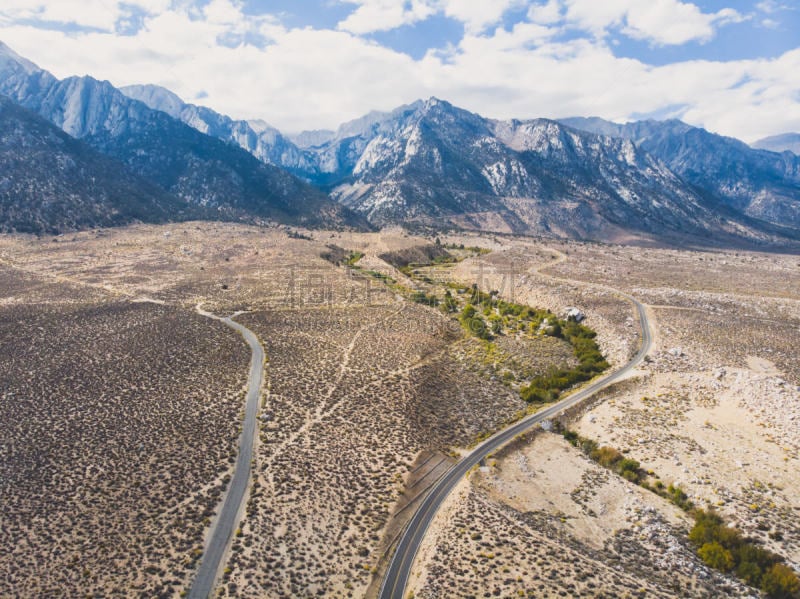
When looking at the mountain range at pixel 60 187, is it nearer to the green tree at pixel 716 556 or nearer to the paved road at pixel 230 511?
the paved road at pixel 230 511

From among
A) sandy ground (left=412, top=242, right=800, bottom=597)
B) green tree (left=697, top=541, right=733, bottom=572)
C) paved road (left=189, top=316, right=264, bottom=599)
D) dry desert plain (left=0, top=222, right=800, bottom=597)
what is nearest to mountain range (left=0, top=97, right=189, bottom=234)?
dry desert plain (left=0, top=222, right=800, bottom=597)

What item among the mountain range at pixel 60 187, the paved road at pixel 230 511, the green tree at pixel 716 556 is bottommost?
the paved road at pixel 230 511

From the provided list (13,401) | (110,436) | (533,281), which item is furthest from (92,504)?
(533,281)

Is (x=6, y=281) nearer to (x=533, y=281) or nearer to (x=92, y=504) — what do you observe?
(x=92, y=504)

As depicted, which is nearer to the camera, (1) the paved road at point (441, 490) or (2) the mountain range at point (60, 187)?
(1) the paved road at point (441, 490)

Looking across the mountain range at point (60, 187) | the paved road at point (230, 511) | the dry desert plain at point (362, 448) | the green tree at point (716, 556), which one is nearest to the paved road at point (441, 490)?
the dry desert plain at point (362, 448)

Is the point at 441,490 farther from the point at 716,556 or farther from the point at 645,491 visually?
the point at 716,556
